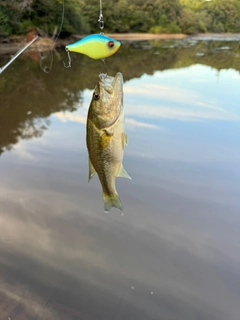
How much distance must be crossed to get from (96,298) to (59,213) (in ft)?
6.65

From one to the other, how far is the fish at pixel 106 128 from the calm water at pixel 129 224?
257 centimetres

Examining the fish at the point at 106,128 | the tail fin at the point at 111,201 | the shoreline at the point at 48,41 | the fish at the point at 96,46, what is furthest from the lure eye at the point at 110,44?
the shoreline at the point at 48,41

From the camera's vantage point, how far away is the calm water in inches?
171

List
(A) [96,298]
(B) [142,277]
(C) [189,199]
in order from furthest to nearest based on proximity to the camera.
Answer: (C) [189,199]
(B) [142,277]
(A) [96,298]

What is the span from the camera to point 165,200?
6414 millimetres

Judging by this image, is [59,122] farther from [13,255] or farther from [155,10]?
[155,10]

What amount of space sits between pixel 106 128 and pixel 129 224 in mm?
3802

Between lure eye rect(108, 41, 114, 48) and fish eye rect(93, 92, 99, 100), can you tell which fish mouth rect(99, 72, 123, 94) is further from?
lure eye rect(108, 41, 114, 48)

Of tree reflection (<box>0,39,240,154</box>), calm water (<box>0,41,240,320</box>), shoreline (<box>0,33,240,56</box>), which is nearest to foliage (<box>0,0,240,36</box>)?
shoreline (<box>0,33,240,56</box>)

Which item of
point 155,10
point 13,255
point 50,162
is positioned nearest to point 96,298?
point 13,255

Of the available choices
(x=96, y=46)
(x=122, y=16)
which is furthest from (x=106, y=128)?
(x=122, y=16)

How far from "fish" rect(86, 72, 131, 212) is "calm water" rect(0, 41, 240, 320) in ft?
8.44

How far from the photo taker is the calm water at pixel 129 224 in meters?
4.35

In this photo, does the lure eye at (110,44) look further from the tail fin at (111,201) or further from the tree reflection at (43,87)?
the tree reflection at (43,87)
